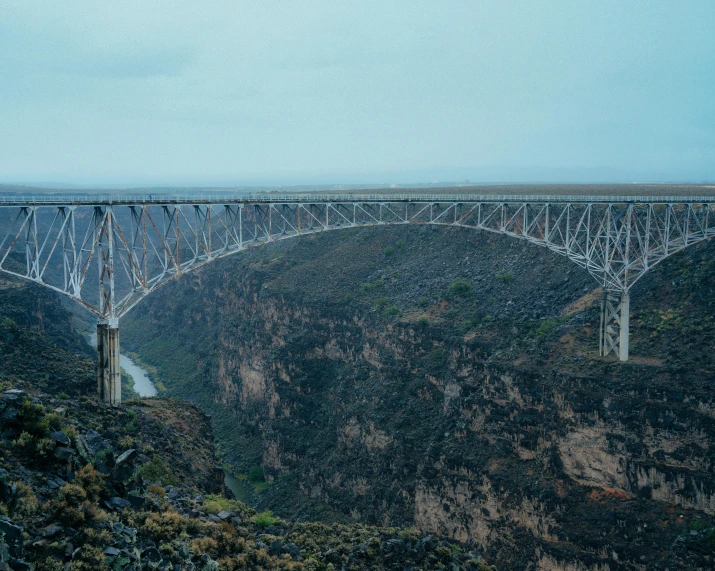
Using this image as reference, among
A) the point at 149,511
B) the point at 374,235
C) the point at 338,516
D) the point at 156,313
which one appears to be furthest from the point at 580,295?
the point at 156,313

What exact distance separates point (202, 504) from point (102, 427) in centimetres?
676

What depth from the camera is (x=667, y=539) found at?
1572 inches

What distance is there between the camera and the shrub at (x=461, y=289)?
208ft

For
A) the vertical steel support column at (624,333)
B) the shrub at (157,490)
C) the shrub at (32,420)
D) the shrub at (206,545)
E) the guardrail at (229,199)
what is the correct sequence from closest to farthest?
the shrub at (206,545)
the shrub at (32,420)
the shrub at (157,490)
the guardrail at (229,199)
the vertical steel support column at (624,333)

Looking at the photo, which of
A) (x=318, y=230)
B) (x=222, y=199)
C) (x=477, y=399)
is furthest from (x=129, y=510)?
(x=477, y=399)

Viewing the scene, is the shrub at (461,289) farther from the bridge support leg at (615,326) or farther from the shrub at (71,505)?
the shrub at (71,505)

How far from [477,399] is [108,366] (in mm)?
26122

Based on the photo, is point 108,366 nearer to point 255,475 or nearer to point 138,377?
point 255,475

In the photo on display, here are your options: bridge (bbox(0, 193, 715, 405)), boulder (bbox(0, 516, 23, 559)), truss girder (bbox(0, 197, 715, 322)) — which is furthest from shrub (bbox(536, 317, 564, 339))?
boulder (bbox(0, 516, 23, 559))

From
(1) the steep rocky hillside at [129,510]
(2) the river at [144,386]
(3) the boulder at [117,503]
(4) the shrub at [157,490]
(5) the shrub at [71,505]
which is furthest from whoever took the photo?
(2) the river at [144,386]

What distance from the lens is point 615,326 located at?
1961 inches

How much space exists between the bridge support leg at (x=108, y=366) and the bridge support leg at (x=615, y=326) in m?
31.9

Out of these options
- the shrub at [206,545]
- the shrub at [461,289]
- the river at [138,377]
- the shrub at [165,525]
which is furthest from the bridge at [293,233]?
the river at [138,377]

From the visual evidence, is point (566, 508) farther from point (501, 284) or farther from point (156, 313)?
point (156, 313)
